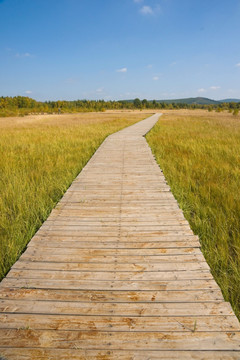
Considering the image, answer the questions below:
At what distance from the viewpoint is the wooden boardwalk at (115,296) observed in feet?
4.30

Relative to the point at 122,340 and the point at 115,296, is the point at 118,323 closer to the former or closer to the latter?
the point at 122,340

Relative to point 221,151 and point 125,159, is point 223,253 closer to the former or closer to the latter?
point 125,159

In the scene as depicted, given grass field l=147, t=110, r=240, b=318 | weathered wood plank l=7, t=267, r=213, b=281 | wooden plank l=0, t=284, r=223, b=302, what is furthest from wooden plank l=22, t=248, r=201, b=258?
wooden plank l=0, t=284, r=223, b=302

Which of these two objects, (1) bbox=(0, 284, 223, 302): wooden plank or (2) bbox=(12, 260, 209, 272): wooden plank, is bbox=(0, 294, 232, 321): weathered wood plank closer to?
(1) bbox=(0, 284, 223, 302): wooden plank

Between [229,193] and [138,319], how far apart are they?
321 centimetres

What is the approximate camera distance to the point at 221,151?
786 cm

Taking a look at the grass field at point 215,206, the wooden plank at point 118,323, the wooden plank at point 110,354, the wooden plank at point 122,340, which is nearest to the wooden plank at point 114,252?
the grass field at point 215,206

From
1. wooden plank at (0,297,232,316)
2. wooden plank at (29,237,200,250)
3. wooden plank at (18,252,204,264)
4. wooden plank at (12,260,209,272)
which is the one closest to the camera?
wooden plank at (0,297,232,316)

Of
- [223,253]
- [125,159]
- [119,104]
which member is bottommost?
[223,253]

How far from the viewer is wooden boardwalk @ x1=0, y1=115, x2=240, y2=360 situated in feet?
4.30

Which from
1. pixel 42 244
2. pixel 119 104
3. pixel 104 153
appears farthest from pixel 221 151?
pixel 119 104

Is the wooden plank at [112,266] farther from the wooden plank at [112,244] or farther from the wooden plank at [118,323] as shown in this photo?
the wooden plank at [118,323]

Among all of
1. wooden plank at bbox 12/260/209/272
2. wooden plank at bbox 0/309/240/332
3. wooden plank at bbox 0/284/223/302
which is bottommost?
wooden plank at bbox 0/309/240/332

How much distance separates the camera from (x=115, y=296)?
168 cm
